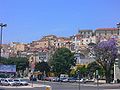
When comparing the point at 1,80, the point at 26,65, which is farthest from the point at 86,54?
the point at 1,80

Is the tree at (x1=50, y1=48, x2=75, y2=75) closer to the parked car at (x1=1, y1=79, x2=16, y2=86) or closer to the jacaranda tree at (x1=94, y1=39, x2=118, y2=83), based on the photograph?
the jacaranda tree at (x1=94, y1=39, x2=118, y2=83)

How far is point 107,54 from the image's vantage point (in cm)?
9031

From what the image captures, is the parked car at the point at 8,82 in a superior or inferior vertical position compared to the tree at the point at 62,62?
inferior

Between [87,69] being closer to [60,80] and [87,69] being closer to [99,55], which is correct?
[60,80]

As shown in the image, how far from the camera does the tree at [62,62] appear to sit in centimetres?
12618

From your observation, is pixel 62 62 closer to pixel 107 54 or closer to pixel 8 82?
pixel 107 54

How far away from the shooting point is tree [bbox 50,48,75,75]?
126 meters

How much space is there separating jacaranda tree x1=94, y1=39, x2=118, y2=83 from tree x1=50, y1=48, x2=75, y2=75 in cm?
3357

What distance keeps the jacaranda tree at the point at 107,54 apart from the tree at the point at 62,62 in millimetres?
33573

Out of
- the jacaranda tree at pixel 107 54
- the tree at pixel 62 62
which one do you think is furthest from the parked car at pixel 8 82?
the tree at pixel 62 62

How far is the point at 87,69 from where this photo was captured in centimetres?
12075

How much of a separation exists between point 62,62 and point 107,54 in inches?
1469

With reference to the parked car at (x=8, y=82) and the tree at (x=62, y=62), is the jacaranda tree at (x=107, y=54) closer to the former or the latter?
the parked car at (x=8, y=82)

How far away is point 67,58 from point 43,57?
215 feet
